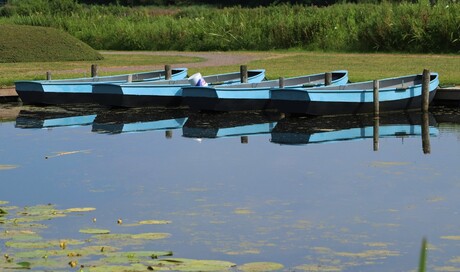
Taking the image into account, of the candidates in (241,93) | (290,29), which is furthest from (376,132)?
(290,29)

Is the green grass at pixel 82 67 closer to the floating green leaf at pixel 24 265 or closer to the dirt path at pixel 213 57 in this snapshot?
the dirt path at pixel 213 57

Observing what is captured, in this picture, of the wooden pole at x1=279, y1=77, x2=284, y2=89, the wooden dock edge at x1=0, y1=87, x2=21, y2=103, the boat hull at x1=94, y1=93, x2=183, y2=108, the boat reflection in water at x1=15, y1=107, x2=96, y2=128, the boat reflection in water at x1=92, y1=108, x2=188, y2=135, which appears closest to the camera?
the boat reflection in water at x1=92, y1=108, x2=188, y2=135

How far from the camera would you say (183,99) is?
103 feet

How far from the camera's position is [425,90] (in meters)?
29.2

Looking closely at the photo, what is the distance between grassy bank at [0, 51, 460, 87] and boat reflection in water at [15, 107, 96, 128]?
4.06 m

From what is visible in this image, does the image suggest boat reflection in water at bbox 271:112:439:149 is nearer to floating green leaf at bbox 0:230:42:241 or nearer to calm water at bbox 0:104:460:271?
calm water at bbox 0:104:460:271

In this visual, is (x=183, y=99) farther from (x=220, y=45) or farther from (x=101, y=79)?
(x=220, y=45)

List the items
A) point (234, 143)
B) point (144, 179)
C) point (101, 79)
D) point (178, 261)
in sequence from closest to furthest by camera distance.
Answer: point (178, 261), point (144, 179), point (234, 143), point (101, 79)

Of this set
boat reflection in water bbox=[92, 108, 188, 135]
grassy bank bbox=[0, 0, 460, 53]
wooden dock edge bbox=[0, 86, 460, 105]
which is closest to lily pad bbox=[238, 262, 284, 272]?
boat reflection in water bbox=[92, 108, 188, 135]

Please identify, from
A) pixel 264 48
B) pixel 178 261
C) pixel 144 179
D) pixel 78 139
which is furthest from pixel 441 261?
pixel 264 48

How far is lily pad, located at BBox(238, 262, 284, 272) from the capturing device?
40.9 ft

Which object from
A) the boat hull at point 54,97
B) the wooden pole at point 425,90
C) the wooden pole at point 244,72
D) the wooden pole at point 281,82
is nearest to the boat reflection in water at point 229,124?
the wooden pole at point 281,82

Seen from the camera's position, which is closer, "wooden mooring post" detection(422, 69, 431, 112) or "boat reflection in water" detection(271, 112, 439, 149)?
"boat reflection in water" detection(271, 112, 439, 149)

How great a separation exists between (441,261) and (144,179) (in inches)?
308
